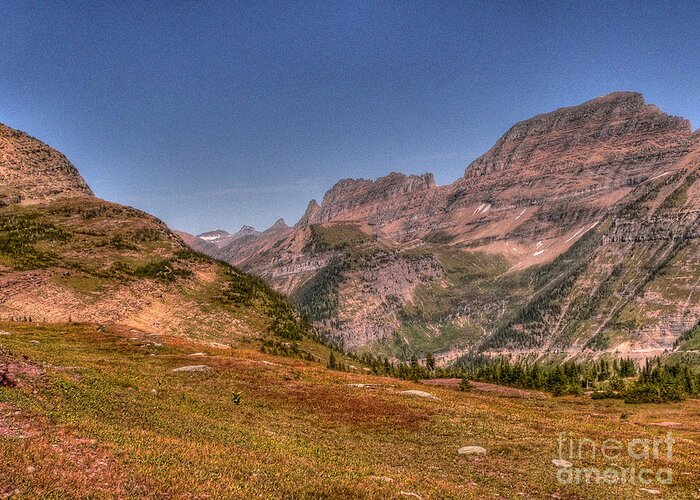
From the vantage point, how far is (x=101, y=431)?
21.3 meters

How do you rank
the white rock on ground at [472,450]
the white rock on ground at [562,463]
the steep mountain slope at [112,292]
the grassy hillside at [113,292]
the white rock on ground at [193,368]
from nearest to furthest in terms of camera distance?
the white rock on ground at [562,463]
the white rock on ground at [472,450]
the white rock on ground at [193,368]
the steep mountain slope at [112,292]
the grassy hillside at [113,292]

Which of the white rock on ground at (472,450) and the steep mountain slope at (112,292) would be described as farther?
the steep mountain slope at (112,292)

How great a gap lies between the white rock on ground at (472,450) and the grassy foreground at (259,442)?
511mm

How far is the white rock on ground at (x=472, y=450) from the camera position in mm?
29359

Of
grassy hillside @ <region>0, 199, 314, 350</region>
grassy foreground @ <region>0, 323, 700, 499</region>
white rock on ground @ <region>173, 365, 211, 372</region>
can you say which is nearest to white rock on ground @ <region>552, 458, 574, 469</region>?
grassy foreground @ <region>0, 323, 700, 499</region>

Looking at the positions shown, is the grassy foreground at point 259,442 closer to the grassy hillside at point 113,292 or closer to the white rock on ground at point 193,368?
the white rock on ground at point 193,368

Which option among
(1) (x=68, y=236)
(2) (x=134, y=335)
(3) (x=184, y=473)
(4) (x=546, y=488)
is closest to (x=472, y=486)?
(4) (x=546, y=488)

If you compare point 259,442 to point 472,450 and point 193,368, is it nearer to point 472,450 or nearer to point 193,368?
point 472,450

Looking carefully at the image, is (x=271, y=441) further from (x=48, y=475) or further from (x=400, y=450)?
(x=48, y=475)

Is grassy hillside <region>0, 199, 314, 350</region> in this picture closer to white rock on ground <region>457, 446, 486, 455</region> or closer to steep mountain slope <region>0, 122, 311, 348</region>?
steep mountain slope <region>0, 122, 311, 348</region>

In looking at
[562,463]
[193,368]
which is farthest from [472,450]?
[193,368]

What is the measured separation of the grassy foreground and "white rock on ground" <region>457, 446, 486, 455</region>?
0.51 metres

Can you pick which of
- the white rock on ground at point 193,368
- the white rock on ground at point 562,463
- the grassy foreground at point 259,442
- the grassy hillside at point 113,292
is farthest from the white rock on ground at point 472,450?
the grassy hillside at point 113,292

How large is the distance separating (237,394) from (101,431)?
18.4 m
